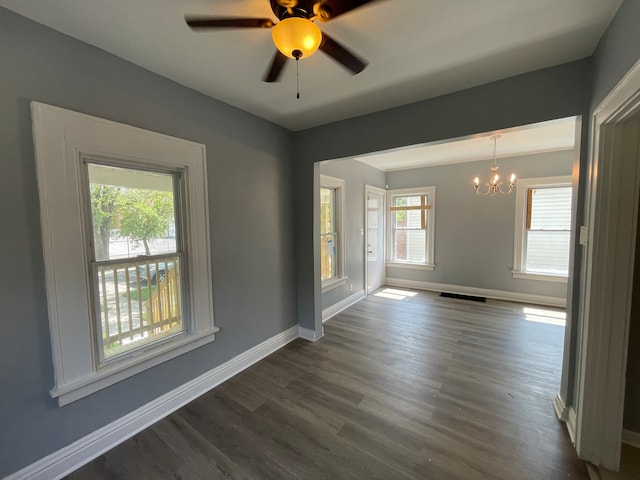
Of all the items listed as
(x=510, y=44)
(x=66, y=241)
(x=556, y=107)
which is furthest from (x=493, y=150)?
(x=66, y=241)

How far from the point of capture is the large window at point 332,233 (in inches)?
156

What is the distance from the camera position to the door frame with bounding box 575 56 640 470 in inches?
55.3

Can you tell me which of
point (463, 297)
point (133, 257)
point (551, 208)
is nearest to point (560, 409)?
point (463, 297)

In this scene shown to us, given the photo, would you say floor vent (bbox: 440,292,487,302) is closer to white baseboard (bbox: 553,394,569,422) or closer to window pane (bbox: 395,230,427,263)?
window pane (bbox: 395,230,427,263)

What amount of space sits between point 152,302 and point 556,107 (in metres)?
3.26

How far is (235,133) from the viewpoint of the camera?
246 cm

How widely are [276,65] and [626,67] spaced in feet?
5.54

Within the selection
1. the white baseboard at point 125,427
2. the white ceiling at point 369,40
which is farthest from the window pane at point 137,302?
the white ceiling at point 369,40

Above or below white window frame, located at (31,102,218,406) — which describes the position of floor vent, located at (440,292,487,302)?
below

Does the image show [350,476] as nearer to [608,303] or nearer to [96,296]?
[608,303]

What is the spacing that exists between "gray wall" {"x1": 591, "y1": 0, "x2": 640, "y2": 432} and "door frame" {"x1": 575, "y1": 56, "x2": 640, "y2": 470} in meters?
0.15

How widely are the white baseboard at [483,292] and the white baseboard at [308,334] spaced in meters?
2.88

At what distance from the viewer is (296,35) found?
112cm

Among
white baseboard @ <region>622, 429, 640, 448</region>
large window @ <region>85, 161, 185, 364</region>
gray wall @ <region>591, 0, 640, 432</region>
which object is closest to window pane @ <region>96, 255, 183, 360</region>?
large window @ <region>85, 161, 185, 364</region>
